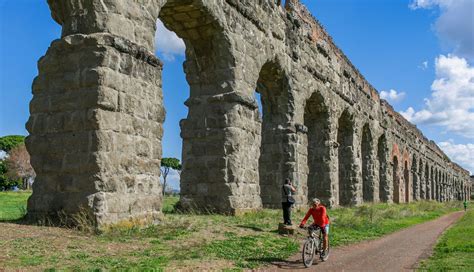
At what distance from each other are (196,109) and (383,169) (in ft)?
70.7

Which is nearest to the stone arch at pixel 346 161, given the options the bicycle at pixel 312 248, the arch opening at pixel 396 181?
the arch opening at pixel 396 181

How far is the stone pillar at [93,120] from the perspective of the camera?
7688 millimetres

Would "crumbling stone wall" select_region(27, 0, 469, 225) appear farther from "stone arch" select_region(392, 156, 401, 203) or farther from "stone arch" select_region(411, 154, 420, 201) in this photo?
"stone arch" select_region(411, 154, 420, 201)

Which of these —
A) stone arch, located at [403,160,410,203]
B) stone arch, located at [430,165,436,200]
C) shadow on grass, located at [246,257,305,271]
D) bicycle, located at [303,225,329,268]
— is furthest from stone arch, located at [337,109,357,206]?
stone arch, located at [430,165,436,200]

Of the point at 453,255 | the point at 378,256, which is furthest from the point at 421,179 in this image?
the point at 378,256

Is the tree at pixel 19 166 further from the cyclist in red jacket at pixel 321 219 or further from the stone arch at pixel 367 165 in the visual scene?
the cyclist in red jacket at pixel 321 219

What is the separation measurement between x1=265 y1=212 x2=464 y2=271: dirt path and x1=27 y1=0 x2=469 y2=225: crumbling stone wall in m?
2.80

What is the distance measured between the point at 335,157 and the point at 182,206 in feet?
31.2

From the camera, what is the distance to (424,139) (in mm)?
48812

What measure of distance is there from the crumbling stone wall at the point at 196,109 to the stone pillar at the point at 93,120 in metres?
0.02

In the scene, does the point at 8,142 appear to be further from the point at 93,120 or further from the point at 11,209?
the point at 93,120

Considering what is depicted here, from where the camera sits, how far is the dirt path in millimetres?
7895

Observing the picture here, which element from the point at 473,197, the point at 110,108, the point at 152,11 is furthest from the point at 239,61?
the point at 473,197

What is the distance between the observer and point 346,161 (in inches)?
930
